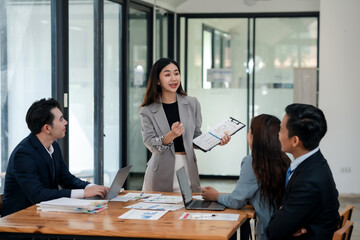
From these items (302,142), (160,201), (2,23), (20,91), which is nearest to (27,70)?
(20,91)

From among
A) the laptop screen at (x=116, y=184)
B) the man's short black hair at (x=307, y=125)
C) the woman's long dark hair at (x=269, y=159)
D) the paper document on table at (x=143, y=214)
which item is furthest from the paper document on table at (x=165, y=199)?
the man's short black hair at (x=307, y=125)

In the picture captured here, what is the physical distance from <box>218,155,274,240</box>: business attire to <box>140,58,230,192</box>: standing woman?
0.75 metres

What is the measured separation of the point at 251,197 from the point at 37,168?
1.38 m

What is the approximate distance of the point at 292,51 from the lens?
10008 millimetres

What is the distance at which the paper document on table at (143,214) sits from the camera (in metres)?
3.26

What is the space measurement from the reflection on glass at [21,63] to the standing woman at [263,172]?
2692 millimetres

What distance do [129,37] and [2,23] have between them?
311 centimetres

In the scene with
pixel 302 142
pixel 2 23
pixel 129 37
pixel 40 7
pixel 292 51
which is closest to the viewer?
pixel 302 142

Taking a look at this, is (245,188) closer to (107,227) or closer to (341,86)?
(107,227)

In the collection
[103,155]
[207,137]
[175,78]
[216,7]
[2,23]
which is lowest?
[103,155]

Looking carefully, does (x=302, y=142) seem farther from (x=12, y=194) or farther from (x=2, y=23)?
(x=2, y=23)

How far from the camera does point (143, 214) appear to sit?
3348 millimetres

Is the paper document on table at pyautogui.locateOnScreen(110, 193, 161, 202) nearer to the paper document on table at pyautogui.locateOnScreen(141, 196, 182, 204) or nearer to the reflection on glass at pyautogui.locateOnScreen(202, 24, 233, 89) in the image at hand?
the paper document on table at pyautogui.locateOnScreen(141, 196, 182, 204)

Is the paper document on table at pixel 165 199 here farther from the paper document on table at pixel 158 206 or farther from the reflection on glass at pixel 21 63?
the reflection on glass at pixel 21 63
